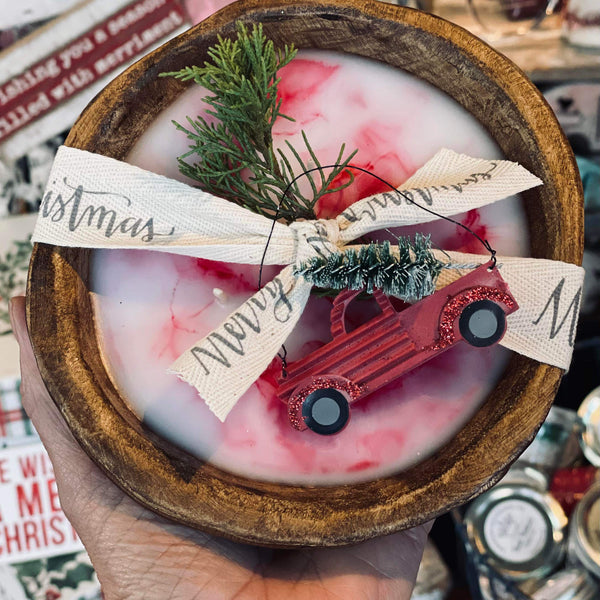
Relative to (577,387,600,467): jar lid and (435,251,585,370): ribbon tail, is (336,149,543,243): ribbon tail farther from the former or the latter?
(577,387,600,467): jar lid

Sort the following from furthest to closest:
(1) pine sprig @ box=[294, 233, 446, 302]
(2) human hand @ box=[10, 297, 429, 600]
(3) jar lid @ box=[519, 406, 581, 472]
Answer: (3) jar lid @ box=[519, 406, 581, 472]
(2) human hand @ box=[10, 297, 429, 600]
(1) pine sprig @ box=[294, 233, 446, 302]

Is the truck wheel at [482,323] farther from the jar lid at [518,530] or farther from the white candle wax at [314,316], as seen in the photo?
the jar lid at [518,530]

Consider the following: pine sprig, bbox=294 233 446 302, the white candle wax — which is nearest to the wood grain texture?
the white candle wax

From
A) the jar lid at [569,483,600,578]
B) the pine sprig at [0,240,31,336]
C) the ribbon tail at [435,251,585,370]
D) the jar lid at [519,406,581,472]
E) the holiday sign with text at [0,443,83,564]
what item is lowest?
the jar lid at [569,483,600,578]

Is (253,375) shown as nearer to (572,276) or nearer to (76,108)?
(572,276)

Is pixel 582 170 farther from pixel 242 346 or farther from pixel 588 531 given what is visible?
pixel 242 346

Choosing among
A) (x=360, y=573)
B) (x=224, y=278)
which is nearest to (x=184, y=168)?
(x=224, y=278)

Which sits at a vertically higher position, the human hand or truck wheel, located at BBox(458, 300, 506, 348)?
truck wheel, located at BBox(458, 300, 506, 348)
